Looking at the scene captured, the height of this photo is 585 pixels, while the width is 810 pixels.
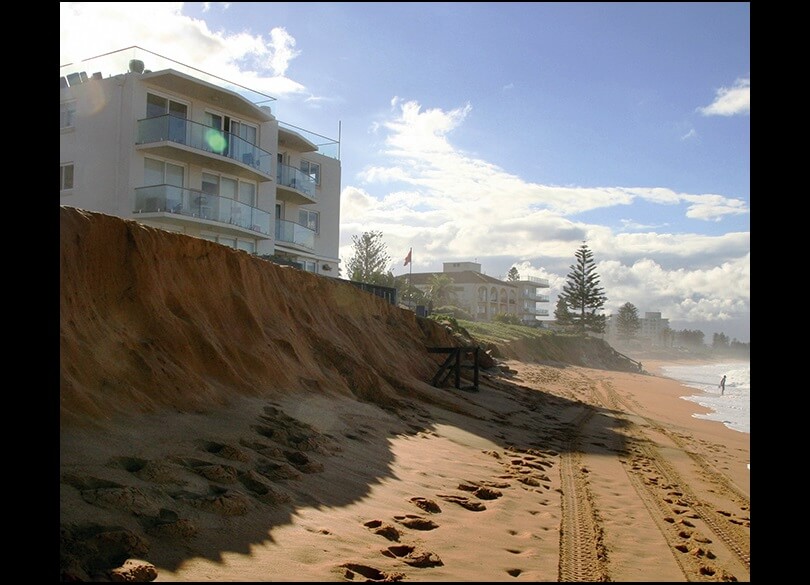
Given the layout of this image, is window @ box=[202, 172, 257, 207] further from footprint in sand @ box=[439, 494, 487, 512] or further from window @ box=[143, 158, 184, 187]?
footprint in sand @ box=[439, 494, 487, 512]

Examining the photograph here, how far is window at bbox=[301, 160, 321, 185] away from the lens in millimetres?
32825

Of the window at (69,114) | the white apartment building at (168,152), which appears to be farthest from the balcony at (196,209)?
the window at (69,114)

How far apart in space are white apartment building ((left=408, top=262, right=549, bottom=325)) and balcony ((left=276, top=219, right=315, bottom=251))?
40.8 m

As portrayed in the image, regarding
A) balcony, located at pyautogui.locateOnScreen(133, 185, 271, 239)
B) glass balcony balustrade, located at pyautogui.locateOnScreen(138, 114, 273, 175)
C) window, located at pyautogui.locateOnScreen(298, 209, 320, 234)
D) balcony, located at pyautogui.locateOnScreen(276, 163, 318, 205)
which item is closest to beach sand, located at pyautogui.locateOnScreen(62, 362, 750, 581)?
balcony, located at pyautogui.locateOnScreen(133, 185, 271, 239)

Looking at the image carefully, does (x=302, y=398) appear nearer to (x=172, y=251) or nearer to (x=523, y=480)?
(x=172, y=251)

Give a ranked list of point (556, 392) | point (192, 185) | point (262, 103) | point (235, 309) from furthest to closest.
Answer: point (262, 103) → point (192, 185) → point (556, 392) → point (235, 309)

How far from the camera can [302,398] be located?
10047 mm

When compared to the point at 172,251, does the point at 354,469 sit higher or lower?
lower

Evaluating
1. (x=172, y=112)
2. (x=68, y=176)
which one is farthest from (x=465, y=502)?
(x=68, y=176)

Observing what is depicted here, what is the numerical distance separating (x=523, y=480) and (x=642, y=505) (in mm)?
1445

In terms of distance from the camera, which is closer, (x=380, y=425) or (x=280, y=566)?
(x=280, y=566)

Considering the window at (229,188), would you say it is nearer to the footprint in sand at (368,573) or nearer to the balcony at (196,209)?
the balcony at (196,209)

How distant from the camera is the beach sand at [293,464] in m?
4.72
